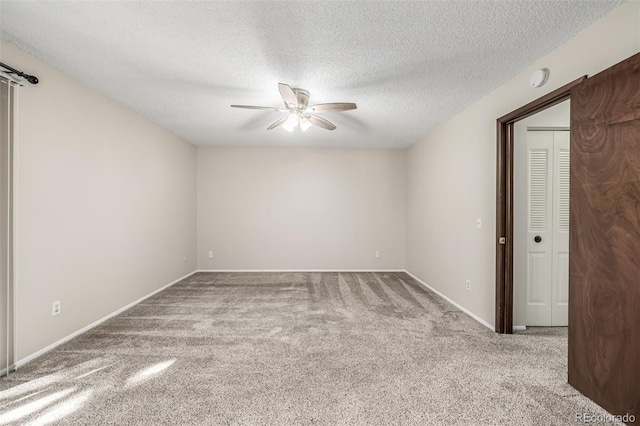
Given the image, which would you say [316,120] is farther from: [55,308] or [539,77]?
[55,308]

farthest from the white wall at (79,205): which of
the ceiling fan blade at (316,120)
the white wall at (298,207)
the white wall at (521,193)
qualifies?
the white wall at (521,193)

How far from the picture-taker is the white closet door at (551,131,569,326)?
2834 millimetres

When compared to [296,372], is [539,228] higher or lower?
higher

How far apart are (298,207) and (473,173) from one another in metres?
3.19

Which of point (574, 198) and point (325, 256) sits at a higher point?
point (574, 198)

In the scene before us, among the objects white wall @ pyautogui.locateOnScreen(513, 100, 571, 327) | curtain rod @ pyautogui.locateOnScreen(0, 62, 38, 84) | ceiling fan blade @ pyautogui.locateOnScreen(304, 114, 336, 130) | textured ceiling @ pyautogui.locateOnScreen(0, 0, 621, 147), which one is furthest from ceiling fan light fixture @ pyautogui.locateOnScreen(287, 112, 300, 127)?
white wall @ pyautogui.locateOnScreen(513, 100, 571, 327)

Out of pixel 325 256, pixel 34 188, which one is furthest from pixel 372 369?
pixel 325 256

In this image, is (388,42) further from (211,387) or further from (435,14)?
(211,387)

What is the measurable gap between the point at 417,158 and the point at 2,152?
196 inches

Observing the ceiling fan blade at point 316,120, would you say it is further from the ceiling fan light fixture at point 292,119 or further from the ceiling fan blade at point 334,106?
the ceiling fan blade at point 334,106

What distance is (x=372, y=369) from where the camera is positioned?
2098mm

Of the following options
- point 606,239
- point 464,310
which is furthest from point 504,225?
point 464,310

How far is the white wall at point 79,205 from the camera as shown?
→ 220 centimetres

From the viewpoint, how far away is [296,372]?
2.06m
